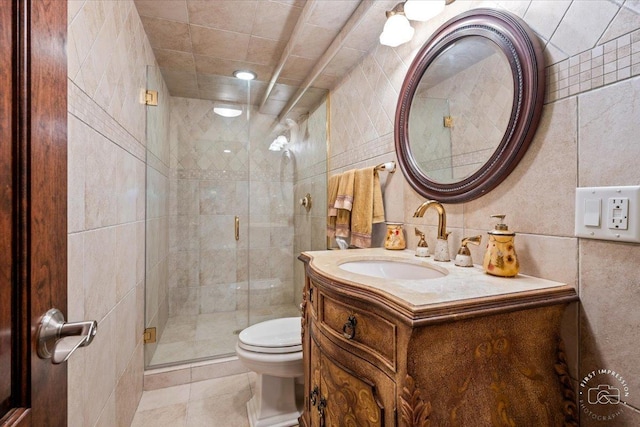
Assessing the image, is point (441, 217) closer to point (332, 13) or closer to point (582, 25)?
point (582, 25)

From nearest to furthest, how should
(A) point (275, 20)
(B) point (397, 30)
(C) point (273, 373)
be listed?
1. (B) point (397, 30)
2. (C) point (273, 373)
3. (A) point (275, 20)

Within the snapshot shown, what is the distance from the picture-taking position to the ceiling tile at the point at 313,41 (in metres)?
1.74

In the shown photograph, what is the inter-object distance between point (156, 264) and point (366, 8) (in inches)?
85.1

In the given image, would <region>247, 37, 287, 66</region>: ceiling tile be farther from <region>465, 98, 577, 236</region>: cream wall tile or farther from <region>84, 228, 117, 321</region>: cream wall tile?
<region>465, 98, 577, 236</region>: cream wall tile

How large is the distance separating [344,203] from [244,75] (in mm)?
1494

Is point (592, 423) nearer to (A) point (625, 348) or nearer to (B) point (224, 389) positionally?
(A) point (625, 348)

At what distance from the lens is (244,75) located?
2447mm

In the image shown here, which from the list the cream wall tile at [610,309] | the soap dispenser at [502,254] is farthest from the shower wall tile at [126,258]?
the cream wall tile at [610,309]

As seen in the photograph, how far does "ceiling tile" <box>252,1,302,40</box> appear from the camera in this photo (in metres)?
1.62

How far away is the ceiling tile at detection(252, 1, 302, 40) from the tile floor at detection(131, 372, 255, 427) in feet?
7.32

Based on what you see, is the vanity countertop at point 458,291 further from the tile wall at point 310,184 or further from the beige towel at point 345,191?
the tile wall at point 310,184

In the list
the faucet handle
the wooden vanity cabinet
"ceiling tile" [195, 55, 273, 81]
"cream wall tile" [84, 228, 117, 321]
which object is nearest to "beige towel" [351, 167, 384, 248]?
the faucet handle

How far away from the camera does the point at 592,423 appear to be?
2.47ft

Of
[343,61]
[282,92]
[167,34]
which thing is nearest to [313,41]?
[343,61]
